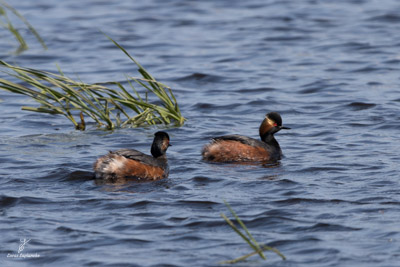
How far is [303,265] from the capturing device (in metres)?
6.71

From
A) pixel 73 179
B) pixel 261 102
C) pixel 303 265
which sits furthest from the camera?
pixel 261 102

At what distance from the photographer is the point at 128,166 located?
9312 mm

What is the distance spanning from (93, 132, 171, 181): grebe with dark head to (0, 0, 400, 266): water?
0.67 ft

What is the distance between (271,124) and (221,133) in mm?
1254

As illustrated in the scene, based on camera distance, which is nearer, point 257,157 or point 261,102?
point 257,157

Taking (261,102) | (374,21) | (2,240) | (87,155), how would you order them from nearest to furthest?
(2,240) → (87,155) → (261,102) → (374,21)

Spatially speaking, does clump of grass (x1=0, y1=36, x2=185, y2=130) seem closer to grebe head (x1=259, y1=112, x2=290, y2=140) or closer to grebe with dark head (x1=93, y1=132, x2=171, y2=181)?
grebe head (x1=259, y1=112, x2=290, y2=140)

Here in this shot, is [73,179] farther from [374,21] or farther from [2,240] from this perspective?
[374,21]

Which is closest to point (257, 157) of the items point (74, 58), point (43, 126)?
point (43, 126)

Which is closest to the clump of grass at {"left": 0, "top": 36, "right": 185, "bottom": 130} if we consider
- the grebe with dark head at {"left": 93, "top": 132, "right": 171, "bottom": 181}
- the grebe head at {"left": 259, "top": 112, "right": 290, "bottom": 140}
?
the grebe head at {"left": 259, "top": 112, "right": 290, "bottom": 140}

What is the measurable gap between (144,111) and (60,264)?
484 cm

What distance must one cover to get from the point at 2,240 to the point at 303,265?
2743 millimetres

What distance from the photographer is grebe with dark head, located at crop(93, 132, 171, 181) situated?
9211 millimetres

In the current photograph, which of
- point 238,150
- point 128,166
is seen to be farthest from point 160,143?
point 238,150
